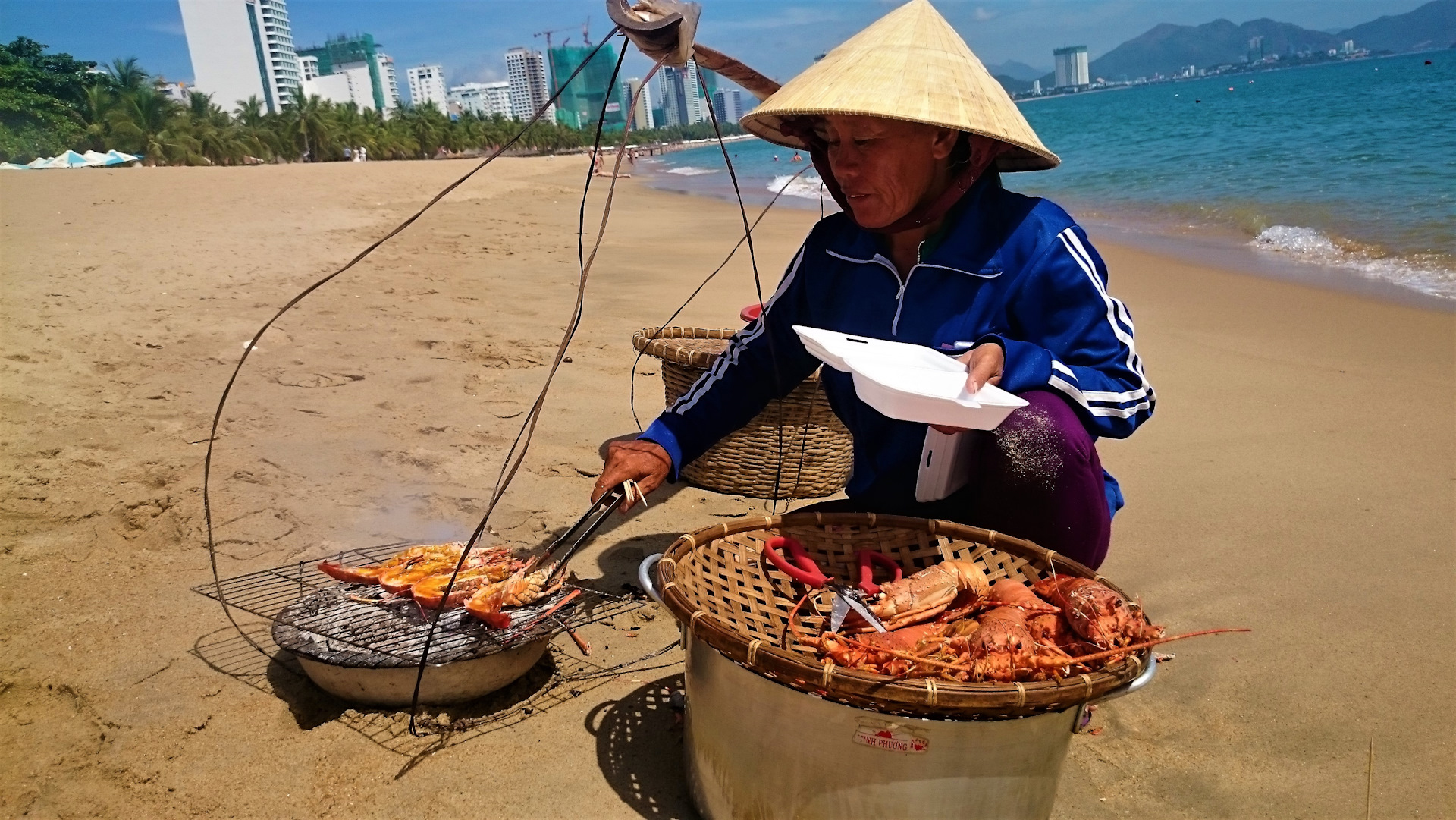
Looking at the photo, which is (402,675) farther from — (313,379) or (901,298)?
(313,379)

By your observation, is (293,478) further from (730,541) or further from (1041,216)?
A: (1041,216)

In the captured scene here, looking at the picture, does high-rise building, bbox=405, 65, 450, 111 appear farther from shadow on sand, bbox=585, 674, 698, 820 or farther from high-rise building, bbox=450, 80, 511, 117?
shadow on sand, bbox=585, 674, 698, 820

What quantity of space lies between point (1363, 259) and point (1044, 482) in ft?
27.7

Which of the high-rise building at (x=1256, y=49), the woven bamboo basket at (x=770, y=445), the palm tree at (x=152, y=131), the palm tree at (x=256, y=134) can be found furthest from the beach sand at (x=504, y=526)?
the high-rise building at (x=1256, y=49)

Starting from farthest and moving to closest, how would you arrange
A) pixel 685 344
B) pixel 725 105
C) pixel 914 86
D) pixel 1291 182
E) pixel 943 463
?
pixel 725 105 < pixel 1291 182 < pixel 685 344 < pixel 943 463 < pixel 914 86

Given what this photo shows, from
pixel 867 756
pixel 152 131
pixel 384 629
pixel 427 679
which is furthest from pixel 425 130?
pixel 867 756

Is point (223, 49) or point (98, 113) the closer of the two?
point (98, 113)

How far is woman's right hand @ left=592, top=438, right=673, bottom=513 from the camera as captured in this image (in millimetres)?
2086

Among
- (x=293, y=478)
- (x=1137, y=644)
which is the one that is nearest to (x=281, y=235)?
(x=293, y=478)

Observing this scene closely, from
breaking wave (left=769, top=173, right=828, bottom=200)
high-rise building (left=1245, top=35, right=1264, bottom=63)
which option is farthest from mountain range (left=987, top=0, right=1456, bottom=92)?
breaking wave (left=769, top=173, right=828, bottom=200)

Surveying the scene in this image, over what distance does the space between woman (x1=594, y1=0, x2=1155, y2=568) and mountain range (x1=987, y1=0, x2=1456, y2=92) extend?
417 feet

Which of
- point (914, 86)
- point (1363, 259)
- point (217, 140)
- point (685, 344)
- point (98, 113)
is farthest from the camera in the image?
point (217, 140)

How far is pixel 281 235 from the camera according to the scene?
9117 millimetres

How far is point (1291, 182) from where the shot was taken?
1339 centimetres
